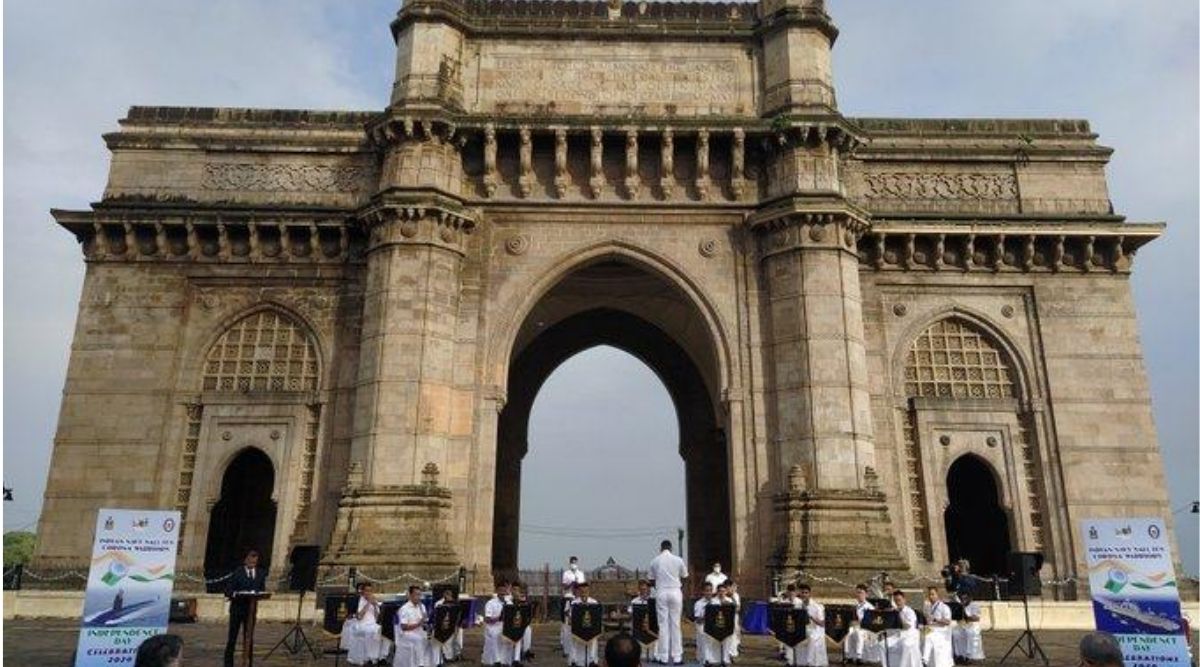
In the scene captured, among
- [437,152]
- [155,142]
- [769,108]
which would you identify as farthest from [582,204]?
[155,142]

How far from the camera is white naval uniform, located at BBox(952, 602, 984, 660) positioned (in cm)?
1412

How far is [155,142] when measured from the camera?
2242cm

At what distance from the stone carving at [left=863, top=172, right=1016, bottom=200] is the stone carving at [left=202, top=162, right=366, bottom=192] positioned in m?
13.7

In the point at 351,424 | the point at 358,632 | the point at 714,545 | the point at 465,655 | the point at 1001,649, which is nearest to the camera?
the point at 358,632

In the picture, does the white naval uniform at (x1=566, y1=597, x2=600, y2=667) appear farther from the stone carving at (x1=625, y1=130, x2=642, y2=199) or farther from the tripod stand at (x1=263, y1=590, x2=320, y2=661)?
the stone carving at (x1=625, y1=130, x2=642, y2=199)

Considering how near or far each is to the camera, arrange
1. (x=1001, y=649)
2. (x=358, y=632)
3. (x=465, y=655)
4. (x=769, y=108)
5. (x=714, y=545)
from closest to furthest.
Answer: (x=358, y=632) < (x=465, y=655) < (x=1001, y=649) < (x=769, y=108) < (x=714, y=545)

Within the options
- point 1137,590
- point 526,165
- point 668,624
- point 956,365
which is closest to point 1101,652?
point 1137,590

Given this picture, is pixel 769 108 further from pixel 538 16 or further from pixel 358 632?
pixel 358 632

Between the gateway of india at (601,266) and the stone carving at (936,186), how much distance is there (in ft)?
0.20

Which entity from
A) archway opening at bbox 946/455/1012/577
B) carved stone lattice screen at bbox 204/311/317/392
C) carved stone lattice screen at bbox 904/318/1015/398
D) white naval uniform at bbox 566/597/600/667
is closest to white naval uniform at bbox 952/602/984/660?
white naval uniform at bbox 566/597/600/667

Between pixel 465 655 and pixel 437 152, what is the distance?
1185 centimetres

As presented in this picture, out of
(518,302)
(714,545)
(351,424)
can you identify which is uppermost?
(518,302)

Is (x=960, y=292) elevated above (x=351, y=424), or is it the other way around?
(x=960, y=292)

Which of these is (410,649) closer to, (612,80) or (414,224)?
(414,224)
